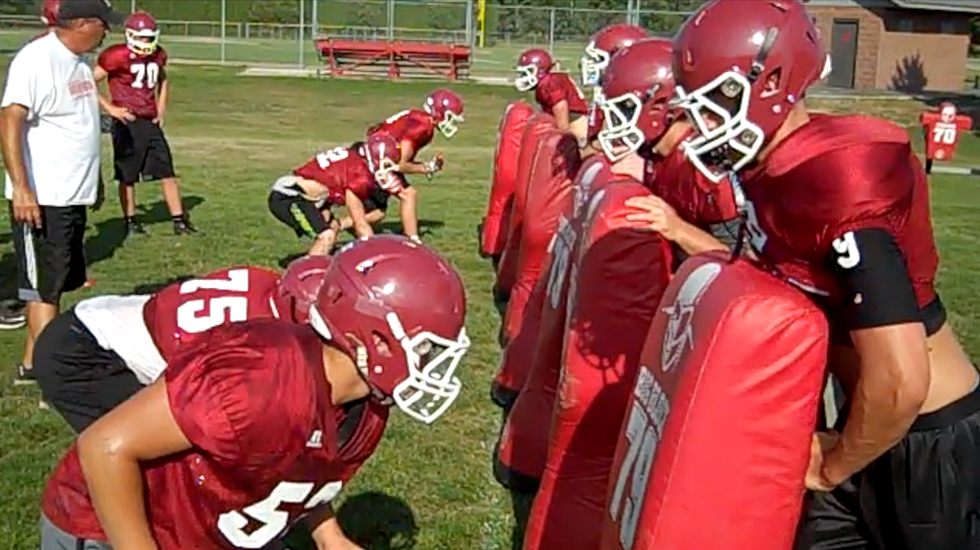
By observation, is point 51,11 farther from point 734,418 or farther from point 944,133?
point 944,133

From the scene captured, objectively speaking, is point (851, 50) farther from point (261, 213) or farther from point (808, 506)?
point (808, 506)

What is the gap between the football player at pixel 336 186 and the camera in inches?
371

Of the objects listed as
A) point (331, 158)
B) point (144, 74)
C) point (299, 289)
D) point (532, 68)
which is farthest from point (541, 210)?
point (144, 74)

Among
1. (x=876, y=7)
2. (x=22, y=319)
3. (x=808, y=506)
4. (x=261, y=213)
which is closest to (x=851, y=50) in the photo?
(x=876, y=7)

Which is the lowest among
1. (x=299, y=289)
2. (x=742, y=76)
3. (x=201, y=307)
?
(x=201, y=307)

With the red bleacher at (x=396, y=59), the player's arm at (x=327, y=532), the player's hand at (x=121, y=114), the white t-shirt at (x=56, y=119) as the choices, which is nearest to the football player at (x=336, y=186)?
the player's hand at (x=121, y=114)

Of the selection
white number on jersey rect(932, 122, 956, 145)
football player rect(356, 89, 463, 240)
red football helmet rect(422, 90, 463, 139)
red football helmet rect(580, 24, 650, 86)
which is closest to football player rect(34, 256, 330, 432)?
red football helmet rect(580, 24, 650, 86)

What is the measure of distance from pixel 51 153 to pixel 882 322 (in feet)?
16.0

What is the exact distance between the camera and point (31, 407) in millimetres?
6273

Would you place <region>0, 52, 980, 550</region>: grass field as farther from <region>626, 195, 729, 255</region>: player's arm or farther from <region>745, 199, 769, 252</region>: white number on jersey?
<region>745, 199, 769, 252</region>: white number on jersey

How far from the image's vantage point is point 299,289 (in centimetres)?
347

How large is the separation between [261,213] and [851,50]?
32.8m

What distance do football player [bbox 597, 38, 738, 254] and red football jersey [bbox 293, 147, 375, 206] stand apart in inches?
182

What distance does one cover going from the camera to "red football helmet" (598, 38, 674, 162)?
4879mm
